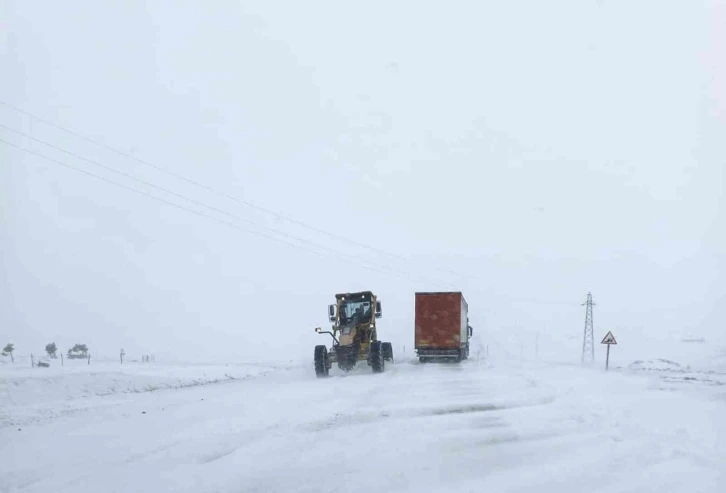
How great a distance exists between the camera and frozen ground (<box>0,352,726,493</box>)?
6574 millimetres

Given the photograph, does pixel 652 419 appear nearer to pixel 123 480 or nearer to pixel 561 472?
pixel 561 472

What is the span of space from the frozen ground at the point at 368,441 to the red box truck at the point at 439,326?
1465cm

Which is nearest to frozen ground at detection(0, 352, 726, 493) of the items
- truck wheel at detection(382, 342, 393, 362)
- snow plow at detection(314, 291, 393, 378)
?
snow plow at detection(314, 291, 393, 378)

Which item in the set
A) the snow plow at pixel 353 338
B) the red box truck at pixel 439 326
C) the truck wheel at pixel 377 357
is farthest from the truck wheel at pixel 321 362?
the red box truck at pixel 439 326

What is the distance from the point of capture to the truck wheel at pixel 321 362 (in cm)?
2181

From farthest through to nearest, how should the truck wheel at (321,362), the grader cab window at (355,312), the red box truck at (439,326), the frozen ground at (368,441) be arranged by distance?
the red box truck at (439,326)
the grader cab window at (355,312)
the truck wheel at (321,362)
the frozen ground at (368,441)

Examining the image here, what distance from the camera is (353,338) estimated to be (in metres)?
23.5

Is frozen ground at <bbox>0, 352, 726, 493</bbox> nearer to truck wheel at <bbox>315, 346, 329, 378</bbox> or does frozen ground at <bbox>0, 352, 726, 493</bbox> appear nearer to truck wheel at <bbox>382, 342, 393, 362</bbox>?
truck wheel at <bbox>315, 346, 329, 378</bbox>

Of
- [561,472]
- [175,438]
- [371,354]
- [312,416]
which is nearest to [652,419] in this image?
[561,472]

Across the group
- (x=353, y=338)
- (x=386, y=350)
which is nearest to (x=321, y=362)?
(x=353, y=338)

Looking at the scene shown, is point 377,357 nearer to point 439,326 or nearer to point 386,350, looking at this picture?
point 386,350

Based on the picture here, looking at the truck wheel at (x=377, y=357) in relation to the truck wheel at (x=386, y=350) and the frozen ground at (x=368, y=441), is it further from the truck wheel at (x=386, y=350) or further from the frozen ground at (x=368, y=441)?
the frozen ground at (x=368, y=441)

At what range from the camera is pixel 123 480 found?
22.0ft

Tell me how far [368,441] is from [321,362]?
13482mm
